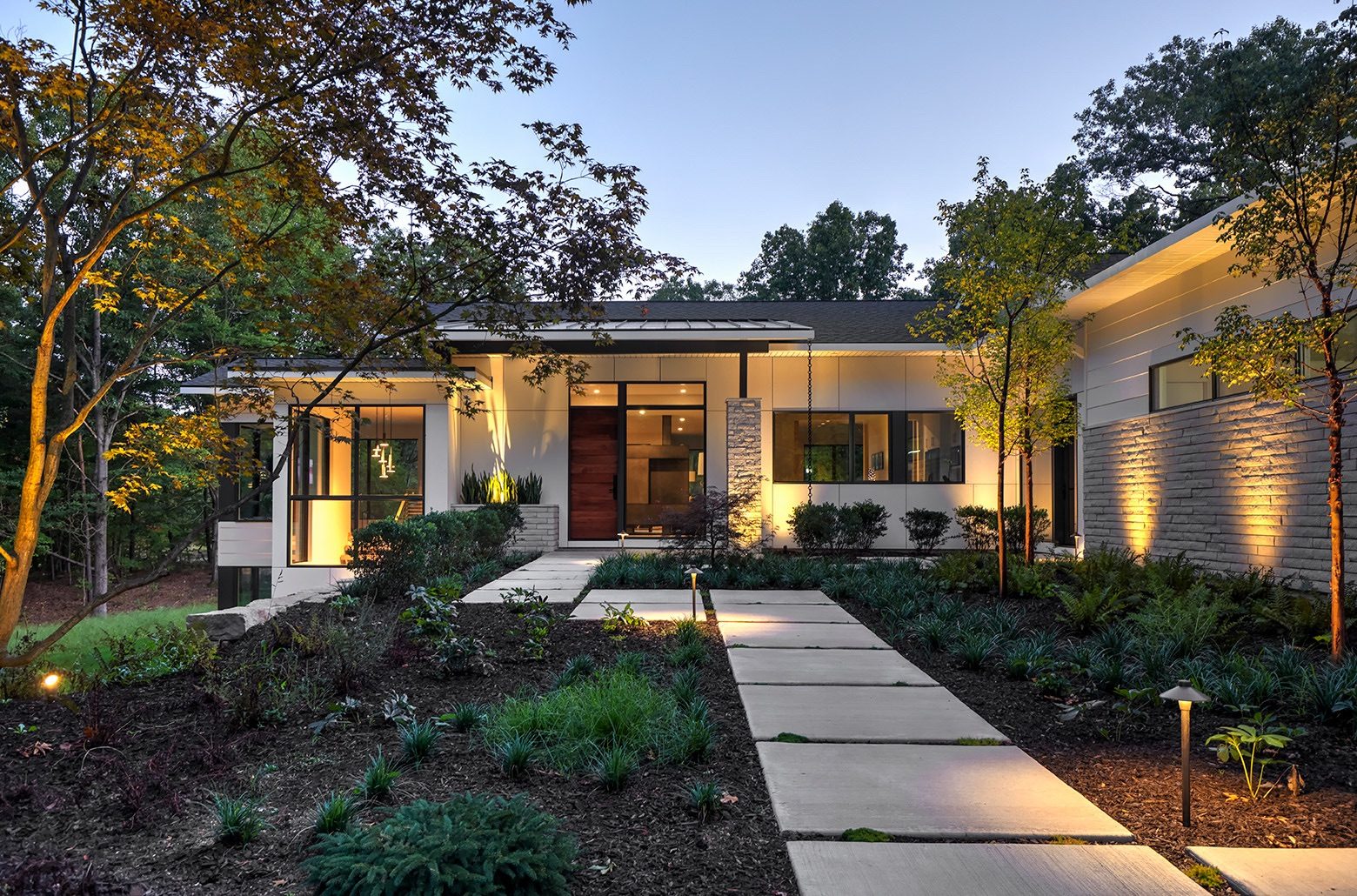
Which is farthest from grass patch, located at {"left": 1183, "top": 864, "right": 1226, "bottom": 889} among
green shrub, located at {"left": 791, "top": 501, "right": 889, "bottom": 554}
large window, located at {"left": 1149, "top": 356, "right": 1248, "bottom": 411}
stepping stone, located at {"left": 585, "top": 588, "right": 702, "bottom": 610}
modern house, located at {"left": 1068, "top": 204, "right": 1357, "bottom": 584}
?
green shrub, located at {"left": 791, "top": 501, "right": 889, "bottom": 554}

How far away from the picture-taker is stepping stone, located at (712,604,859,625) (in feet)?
22.0

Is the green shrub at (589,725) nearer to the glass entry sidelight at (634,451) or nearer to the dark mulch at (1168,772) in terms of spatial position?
the dark mulch at (1168,772)

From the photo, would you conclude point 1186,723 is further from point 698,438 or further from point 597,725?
point 698,438

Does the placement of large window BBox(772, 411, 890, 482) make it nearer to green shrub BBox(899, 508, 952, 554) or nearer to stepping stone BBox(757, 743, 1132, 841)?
green shrub BBox(899, 508, 952, 554)

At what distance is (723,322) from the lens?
489 inches

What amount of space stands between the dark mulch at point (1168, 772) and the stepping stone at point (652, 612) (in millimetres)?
2533

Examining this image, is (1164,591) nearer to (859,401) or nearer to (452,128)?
(452,128)

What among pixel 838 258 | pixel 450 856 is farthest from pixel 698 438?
pixel 838 258

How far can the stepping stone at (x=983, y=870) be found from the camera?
2135mm

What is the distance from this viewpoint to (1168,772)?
3172 millimetres

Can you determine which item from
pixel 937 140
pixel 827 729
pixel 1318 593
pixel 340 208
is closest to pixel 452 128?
pixel 340 208

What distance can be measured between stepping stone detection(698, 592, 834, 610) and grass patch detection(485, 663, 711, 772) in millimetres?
3796

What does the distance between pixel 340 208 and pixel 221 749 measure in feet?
9.31

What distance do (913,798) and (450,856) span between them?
173cm
